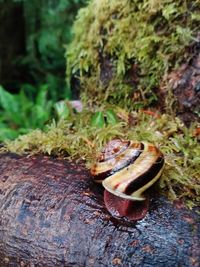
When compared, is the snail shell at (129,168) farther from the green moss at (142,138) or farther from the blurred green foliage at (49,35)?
the blurred green foliage at (49,35)

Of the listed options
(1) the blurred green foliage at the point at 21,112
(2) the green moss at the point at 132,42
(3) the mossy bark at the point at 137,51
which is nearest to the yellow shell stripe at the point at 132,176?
(3) the mossy bark at the point at 137,51

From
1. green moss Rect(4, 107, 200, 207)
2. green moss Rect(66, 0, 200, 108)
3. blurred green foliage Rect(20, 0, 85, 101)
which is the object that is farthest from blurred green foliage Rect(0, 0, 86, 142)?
green moss Rect(4, 107, 200, 207)

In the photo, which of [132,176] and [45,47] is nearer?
[132,176]

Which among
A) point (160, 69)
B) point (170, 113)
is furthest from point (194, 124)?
point (160, 69)

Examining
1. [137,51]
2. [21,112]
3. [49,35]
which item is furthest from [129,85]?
[49,35]

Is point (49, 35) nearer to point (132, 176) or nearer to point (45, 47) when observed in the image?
point (45, 47)

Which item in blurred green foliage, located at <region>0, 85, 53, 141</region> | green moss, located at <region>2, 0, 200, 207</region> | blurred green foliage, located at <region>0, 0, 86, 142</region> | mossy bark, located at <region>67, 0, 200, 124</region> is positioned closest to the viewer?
green moss, located at <region>2, 0, 200, 207</region>

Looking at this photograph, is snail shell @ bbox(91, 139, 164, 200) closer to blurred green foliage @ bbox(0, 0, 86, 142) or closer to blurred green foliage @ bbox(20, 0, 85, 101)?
blurred green foliage @ bbox(0, 0, 86, 142)

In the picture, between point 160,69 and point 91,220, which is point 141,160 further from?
point 160,69
